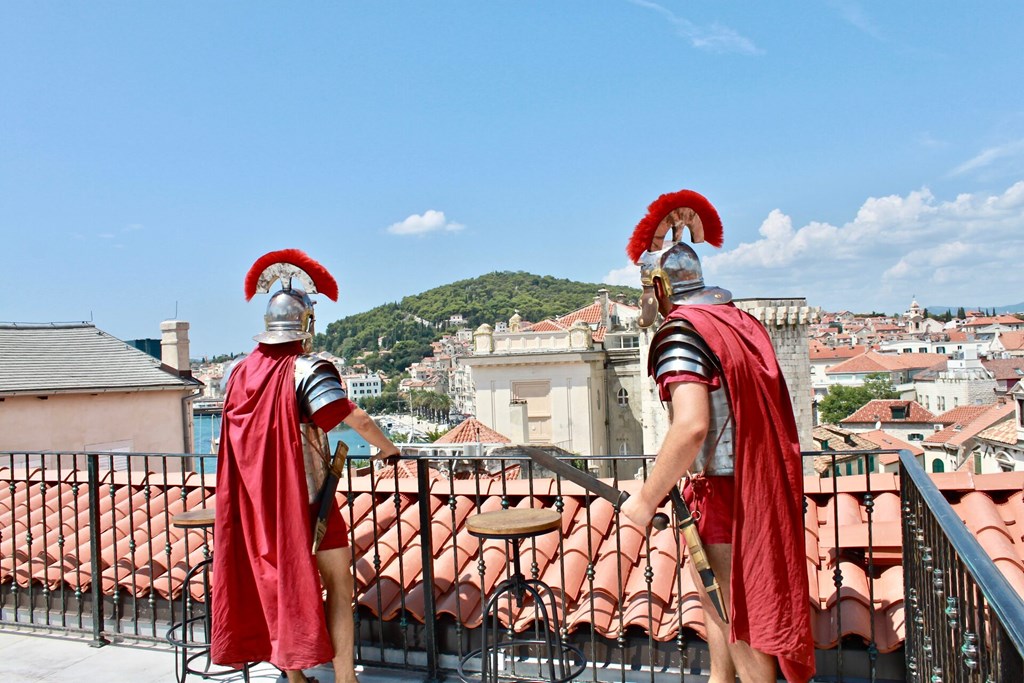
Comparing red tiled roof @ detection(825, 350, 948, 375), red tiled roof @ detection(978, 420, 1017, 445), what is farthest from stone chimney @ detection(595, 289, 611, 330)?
red tiled roof @ detection(825, 350, 948, 375)

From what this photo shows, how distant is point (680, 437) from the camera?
249 cm

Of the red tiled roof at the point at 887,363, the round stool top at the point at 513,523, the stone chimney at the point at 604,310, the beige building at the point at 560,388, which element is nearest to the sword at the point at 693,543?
the round stool top at the point at 513,523

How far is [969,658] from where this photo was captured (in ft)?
5.32

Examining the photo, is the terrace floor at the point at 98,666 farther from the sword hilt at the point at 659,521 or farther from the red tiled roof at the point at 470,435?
the red tiled roof at the point at 470,435

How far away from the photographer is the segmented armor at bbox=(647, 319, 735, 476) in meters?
2.58

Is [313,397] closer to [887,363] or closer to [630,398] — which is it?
[630,398]

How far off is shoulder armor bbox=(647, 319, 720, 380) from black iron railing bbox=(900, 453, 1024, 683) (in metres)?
0.79

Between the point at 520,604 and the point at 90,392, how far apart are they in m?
14.9

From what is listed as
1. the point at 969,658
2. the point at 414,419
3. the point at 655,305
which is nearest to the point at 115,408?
the point at 655,305

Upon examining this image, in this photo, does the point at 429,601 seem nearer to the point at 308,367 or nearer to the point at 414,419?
the point at 308,367

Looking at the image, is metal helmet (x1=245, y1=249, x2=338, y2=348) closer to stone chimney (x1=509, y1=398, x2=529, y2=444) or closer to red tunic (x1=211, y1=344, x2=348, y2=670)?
red tunic (x1=211, y1=344, x2=348, y2=670)

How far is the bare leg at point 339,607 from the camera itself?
3469 mm

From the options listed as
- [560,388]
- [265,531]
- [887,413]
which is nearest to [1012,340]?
[887,413]

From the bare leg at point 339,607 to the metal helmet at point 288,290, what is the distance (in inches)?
40.2
